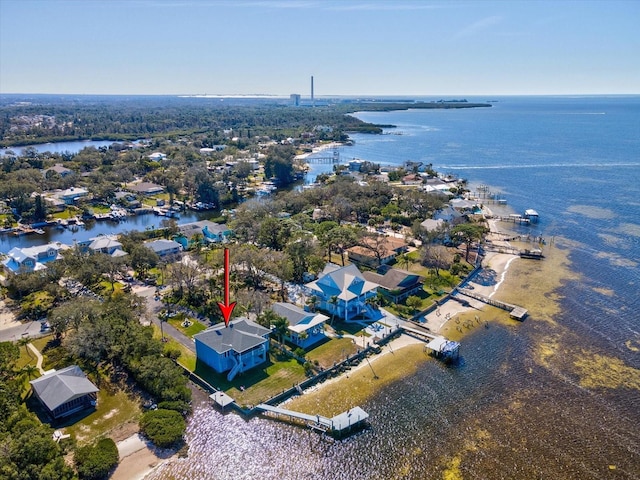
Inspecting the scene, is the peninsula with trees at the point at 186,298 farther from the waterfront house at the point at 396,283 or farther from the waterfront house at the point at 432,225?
the waterfront house at the point at 432,225

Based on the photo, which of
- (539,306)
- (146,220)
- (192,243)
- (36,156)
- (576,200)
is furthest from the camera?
(36,156)

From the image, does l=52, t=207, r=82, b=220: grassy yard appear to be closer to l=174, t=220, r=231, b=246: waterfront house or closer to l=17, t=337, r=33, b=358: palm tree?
l=174, t=220, r=231, b=246: waterfront house

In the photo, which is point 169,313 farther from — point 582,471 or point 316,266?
point 582,471

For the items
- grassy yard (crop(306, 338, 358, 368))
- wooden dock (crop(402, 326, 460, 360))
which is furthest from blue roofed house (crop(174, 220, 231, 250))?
wooden dock (crop(402, 326, 460, 360))

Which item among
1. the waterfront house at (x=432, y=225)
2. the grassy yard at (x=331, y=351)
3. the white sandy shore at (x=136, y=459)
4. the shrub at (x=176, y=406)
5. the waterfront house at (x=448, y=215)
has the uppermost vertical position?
the waterfront house at (x=432, y=225)

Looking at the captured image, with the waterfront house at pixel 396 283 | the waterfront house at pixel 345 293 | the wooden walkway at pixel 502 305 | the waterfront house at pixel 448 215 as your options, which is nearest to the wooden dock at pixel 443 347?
the waterfront house at pixel 345 293

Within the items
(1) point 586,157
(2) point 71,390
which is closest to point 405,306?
(2) point 71,390
